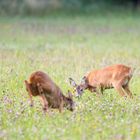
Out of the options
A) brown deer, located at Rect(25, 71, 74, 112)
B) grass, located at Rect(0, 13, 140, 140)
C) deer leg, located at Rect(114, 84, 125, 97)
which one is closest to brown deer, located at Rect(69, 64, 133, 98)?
deer leg, located at Rect(114, 84, 125, 97)

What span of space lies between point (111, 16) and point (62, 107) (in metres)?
23.9

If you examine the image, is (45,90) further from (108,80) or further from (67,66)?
(67,66)

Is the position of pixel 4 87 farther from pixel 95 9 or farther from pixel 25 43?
pixel 95 9

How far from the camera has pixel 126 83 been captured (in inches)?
428

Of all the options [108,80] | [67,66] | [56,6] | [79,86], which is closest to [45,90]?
[79,86]

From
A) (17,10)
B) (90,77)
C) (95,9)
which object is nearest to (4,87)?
(90,77)

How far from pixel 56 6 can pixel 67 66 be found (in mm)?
20052

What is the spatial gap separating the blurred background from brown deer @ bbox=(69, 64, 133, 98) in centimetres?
1987

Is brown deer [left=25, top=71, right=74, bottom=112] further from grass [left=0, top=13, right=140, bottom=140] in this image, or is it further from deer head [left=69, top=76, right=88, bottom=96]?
deer head [left=69, top=76, right=88, bottom=96]

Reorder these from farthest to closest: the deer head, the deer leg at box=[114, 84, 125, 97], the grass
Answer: the deer leg at box=[114, 84, 125, 97] < the deer head < the grass

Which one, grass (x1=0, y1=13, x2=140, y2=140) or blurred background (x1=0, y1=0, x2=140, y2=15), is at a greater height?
blurred background (x1=0, y1=0, x2=140, y2=15)

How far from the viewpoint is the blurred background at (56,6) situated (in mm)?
31500

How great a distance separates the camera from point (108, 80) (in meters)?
11.1

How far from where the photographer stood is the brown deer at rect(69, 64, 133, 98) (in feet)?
35.1
